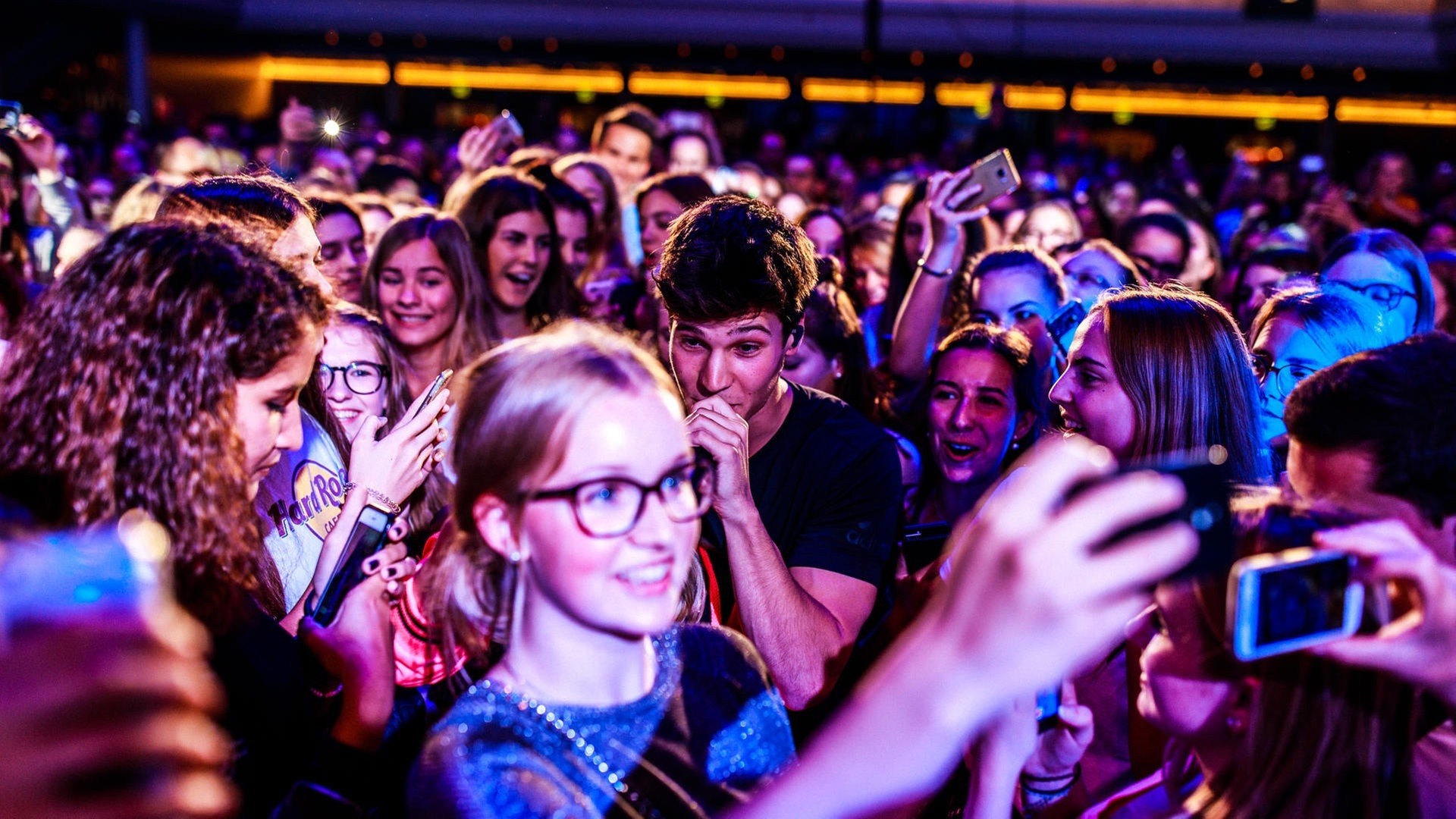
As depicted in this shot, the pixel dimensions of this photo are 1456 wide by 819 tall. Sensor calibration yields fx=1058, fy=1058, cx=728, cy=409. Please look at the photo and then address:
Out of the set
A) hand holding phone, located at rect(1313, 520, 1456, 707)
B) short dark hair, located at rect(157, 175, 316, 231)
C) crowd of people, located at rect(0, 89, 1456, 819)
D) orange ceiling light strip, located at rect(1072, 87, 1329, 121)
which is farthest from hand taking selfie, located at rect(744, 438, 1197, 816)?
orange ceiling light strip, located at rect(1072, 87, 1329, 121)

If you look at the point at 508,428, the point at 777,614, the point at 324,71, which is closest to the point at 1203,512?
the point at 508,428

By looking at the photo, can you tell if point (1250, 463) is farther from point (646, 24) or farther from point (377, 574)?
point (646, 24)

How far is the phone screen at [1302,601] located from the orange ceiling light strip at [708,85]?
19.7m

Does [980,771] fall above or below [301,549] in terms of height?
below

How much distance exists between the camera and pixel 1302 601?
41.6 inches

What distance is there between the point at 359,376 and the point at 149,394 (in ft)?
4.54

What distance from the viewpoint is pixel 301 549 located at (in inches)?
83.4

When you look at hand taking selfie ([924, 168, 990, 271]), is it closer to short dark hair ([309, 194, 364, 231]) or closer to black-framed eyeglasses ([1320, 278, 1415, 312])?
black-framed eyeglasses ([1320, 278, 1415, 312])

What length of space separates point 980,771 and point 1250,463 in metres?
1.10

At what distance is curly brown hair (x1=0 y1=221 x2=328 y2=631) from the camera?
1326 mm

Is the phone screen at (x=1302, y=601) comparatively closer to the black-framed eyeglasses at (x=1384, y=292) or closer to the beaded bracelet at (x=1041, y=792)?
the beaded bracelet at (x=1041, y=792)

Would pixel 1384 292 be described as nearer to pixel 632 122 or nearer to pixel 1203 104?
pixel 632 122

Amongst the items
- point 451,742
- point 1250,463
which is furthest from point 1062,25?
point 451,742

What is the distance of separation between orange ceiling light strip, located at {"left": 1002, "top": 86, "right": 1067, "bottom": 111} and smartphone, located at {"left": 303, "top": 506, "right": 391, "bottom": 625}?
1966cm
